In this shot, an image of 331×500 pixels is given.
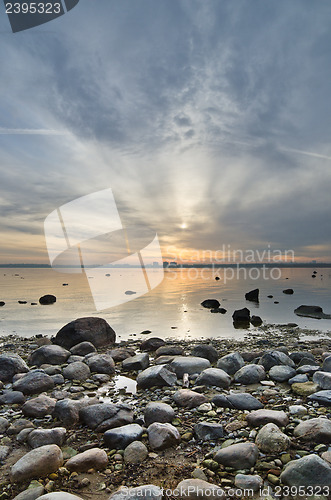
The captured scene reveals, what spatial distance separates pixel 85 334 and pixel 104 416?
584cm

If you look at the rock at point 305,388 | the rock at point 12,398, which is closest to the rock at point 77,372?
the rock at point 12,398

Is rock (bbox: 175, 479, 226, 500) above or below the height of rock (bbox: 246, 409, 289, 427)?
below

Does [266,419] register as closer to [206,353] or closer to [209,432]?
[209,432]

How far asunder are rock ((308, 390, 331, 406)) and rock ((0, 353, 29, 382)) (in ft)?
20.4

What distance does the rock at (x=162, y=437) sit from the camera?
3936mm

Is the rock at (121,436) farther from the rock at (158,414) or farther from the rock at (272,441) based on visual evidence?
the rock at (272,441)

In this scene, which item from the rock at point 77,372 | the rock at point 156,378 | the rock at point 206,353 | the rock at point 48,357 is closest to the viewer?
the rock at point 156,378

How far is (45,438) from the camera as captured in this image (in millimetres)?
4113

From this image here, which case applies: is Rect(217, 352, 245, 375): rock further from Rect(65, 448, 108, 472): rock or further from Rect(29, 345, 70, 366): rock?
Rect(29, 345, 70, 366): rock

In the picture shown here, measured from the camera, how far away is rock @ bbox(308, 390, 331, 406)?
5048 mm

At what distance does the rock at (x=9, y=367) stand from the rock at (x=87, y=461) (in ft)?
13.1

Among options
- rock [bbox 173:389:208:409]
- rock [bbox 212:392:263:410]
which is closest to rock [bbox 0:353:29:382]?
rock [bbox 173:389:208:409]

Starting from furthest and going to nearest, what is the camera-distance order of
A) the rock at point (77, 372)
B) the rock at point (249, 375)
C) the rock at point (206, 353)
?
the rock at point (206, 353) < the rock at point (77, 372) < the rock at point (249, 375)

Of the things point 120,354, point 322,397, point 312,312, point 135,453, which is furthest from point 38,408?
point 312,312
